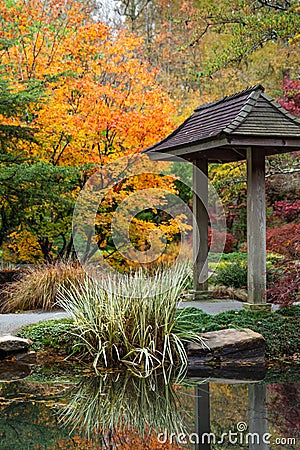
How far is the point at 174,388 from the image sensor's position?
5.82 m

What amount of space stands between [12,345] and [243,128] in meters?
3.69

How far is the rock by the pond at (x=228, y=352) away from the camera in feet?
22.0

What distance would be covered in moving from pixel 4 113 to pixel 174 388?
5.66 meters

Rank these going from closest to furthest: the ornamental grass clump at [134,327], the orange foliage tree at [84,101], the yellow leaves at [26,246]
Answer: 1. the ornamental grass clump at [134,327]
2. the orange foliage tree at [84,101]
3. the yellow leaves at [26,246]

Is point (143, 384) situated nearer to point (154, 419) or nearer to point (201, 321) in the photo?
point (154, 419)

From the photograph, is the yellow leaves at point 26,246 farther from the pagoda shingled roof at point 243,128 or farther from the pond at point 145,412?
the pond at point 145,412

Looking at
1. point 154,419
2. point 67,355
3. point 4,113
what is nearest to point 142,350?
point 67,355

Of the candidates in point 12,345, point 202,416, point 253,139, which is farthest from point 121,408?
point 253,139

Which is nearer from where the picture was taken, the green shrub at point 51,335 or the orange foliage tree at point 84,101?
the green shrub at point 51,335

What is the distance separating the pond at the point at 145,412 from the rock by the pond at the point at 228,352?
47cm

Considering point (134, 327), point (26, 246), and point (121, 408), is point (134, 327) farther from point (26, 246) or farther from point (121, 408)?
point (26, 246)

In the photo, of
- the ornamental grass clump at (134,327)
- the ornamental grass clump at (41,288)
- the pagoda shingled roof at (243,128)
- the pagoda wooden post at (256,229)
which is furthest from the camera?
the ornamental grass clump at (41,288)

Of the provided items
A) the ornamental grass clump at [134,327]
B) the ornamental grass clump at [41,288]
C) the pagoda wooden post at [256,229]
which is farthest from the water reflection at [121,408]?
the ornamental grass clump at [41,288]

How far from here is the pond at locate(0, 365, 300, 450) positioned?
4.39 m
